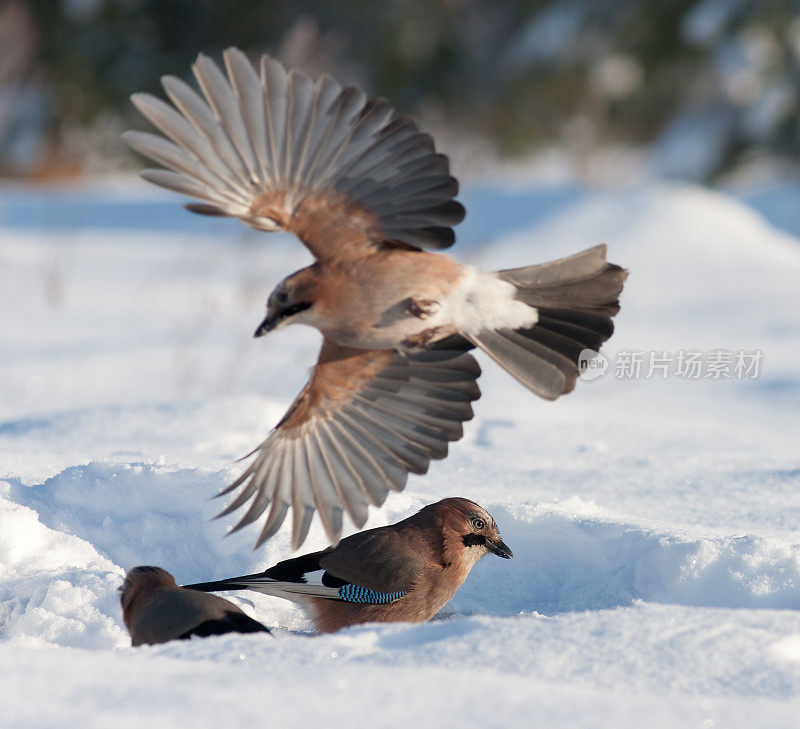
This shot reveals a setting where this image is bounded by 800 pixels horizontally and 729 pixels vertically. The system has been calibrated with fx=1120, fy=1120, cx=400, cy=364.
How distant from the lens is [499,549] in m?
2.97

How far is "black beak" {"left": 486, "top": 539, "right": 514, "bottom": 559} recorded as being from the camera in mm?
2949

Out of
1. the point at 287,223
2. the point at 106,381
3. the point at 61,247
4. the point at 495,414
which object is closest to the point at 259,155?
the point at 287,223

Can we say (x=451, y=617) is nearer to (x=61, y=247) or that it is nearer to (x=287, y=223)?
(x=287, y=223)

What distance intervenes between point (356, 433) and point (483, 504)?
17.9 inches

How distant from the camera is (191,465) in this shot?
11.3ft

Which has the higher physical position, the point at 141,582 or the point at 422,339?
the point at 422,339

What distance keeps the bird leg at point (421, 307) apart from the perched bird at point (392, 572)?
52cm

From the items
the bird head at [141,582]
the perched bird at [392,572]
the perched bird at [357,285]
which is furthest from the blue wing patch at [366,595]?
the bird head at [141,582]

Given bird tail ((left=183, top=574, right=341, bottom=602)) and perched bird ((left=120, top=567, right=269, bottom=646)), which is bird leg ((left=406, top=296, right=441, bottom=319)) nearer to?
bird tail ((left=183, top=574, right=341, bottom=602))

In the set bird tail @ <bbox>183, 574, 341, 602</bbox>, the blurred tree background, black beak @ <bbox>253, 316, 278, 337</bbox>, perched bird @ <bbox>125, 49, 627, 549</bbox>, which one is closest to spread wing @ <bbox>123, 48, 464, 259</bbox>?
perched bird @ <bbox>125, 49, 627, 549</bbox>

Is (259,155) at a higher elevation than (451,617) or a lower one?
higher

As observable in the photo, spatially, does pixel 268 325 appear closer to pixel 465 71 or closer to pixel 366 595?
pixel 366 595

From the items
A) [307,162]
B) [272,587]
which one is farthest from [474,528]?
[307,162]

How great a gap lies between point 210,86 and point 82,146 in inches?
369
